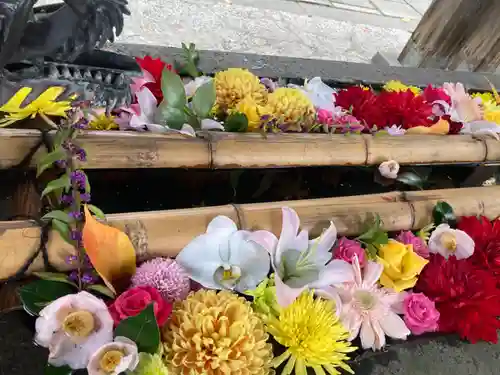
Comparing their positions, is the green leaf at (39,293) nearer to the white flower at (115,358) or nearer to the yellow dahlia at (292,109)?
the white flower at (115,358)

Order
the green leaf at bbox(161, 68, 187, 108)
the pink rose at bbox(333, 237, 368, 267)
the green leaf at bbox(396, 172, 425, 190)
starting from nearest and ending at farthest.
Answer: the pink rose at bbox(333, 237, 368, 267), the green leaf at bbox(161, 68, 187, 108), the green leaf at bbox(396, 172, 425, 190)

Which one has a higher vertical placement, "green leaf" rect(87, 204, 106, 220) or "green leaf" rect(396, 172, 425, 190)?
"green leaf" rect(87, 204, 106, 220)

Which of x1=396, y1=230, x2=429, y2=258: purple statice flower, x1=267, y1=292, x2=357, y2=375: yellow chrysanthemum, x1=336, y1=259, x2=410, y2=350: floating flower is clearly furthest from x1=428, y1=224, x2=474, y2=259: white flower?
x1=267, y1=292, x2=357, y2=375: yellow chrysanthemum

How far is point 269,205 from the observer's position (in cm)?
74

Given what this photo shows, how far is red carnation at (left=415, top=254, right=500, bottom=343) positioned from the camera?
0.74 metres

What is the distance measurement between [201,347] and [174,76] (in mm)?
433

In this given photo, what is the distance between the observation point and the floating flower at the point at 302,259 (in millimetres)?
656

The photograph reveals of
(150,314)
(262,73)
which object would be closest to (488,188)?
(262,73)

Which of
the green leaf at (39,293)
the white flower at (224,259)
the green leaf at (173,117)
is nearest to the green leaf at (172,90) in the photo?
the green leaf at (173,117)

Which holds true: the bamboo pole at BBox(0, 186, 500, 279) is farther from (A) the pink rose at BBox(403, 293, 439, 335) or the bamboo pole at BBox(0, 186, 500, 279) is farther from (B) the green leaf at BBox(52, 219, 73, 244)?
(A) the pink rose at BBox(403, 293, 439, 335)

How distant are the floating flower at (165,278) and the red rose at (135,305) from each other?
0.10ft

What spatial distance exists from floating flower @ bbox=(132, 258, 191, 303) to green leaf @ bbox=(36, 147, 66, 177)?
149mm

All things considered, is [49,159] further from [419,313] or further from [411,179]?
[411,179]

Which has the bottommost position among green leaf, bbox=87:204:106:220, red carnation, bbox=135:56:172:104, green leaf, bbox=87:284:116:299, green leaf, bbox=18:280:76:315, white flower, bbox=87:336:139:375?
green leaf, bbox=18:280:76:315
